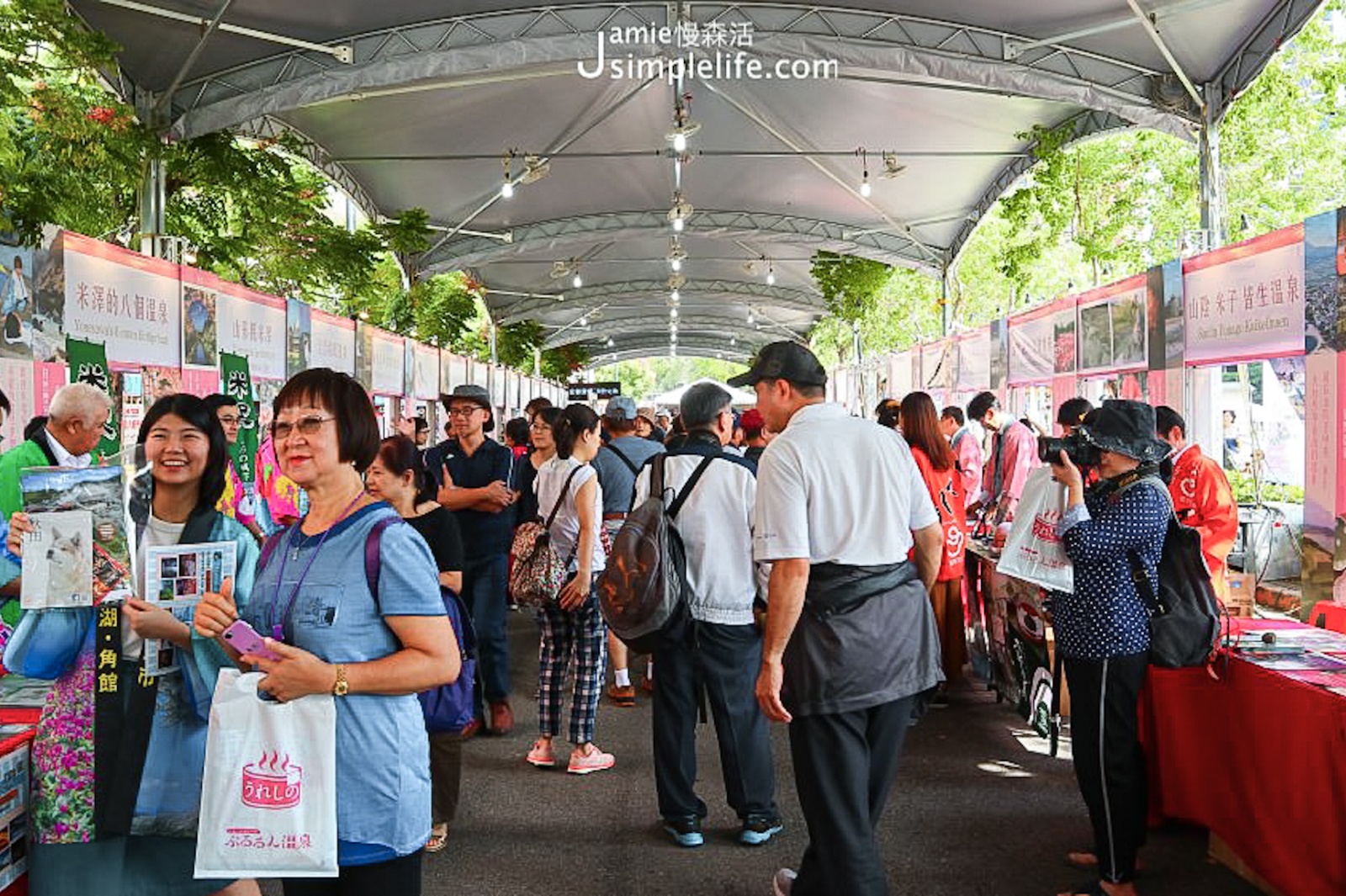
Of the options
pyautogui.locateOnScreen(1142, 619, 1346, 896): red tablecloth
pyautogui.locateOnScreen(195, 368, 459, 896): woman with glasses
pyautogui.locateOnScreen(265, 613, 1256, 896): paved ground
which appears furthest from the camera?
pyautogui.locateOnScreen(265, 613, 1256, 896): paved ground

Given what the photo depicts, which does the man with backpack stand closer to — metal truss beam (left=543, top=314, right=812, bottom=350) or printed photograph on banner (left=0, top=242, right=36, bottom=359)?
printed photograph on banner (left=0, top=242, right=36, bottom=359)

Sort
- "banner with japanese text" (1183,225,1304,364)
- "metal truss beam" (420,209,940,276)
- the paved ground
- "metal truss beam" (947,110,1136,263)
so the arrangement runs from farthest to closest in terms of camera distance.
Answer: "metal truss beam" (420,209,940,276), "metal truss beam" (947,110,1136,263), "banner with japanese text" (1183,225,1304,364), the paved ground

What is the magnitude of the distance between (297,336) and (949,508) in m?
5.91

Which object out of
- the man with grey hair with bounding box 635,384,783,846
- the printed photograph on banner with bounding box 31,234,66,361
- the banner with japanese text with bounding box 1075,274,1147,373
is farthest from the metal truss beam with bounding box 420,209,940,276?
the man with grey hair with bounding box 635,384,783,846

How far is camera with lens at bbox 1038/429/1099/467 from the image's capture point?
3.32m

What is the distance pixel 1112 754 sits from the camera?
3.24m

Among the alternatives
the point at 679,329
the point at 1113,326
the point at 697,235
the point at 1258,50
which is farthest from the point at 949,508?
the point at 679,329

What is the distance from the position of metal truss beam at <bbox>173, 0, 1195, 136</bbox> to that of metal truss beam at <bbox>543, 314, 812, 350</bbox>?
2032cm

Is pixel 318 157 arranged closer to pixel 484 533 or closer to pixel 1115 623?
pixel 484 533

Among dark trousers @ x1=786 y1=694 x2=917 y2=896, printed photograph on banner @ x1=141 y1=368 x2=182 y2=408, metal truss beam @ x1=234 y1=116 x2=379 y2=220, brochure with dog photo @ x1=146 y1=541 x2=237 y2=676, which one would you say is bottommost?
dark trousers @ x1=786 y1=694 x2=917 y2=896

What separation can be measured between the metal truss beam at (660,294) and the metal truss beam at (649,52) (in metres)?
15.7

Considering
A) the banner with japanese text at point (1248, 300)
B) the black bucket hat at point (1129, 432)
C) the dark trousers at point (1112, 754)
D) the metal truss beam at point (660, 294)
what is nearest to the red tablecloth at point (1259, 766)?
the dark trousers at point (1112, 754)

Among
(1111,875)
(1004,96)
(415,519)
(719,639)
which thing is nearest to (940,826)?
(1111,875)

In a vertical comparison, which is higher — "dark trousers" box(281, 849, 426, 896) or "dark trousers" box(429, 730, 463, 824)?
"dark trousers" box(281, 849, 426, 896)
